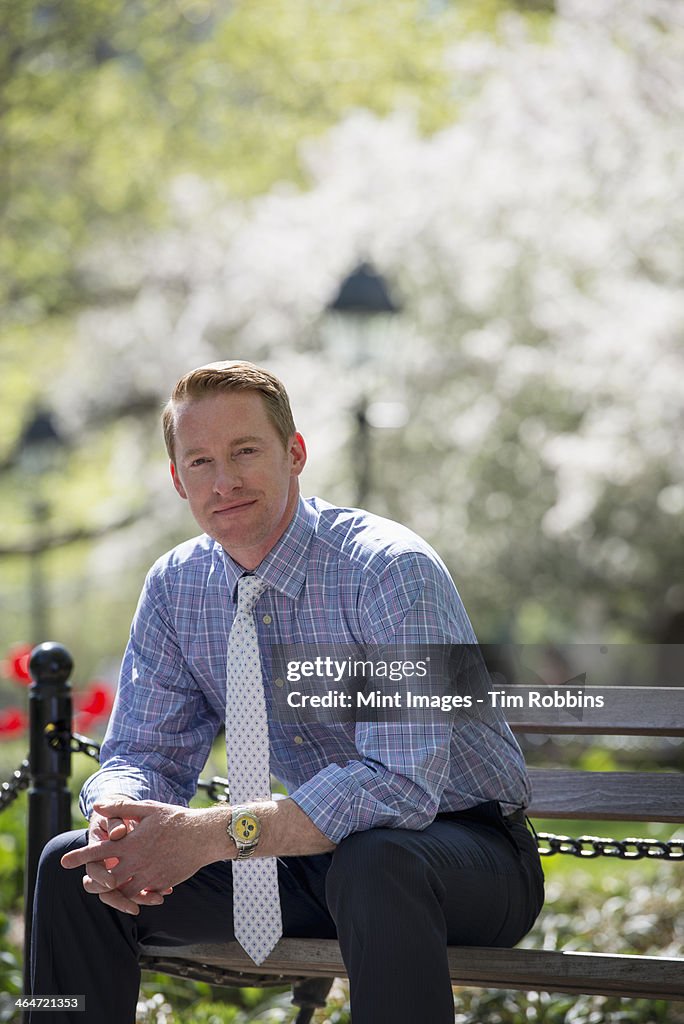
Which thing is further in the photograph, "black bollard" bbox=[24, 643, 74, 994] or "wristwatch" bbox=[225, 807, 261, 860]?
"black bollard" bbox=[24, 643, 74, 994]

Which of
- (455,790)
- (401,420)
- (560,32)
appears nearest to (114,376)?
(401,420)

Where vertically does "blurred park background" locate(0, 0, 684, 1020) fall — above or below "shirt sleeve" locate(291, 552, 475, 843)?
above

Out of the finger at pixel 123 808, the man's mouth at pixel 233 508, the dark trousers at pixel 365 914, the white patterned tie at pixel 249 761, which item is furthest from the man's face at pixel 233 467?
the dark trousers at pixel 365 914

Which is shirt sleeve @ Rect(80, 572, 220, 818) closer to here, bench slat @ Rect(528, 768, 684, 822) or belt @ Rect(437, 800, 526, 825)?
belt @ Rect(437, 800, 526, 825)

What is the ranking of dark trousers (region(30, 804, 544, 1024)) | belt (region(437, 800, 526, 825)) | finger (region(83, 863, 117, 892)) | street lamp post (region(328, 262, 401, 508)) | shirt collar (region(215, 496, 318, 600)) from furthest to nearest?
street lamp post (region(328, 262, 401, 508)) < shirt collar (region(215, 496, 318, 600)) < belt (region(437, 800, 526, 825)) < finger (region(83, 863, 117, 892)) < dark trousers (region(30, 804, 544, 1024))

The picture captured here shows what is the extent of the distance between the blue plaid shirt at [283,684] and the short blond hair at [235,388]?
0.22 meters

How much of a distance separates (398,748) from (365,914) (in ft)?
1.19

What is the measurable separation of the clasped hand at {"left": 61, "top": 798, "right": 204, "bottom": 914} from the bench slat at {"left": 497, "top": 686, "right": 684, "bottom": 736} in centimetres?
105

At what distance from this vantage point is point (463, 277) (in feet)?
44.8

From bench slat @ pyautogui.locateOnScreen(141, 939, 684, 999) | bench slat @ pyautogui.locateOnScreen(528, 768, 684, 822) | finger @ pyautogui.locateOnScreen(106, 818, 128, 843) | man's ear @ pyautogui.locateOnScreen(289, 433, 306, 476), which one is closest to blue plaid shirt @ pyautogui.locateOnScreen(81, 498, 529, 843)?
man's ear @ pyautogui.locateOnScreen(289, 433, 306, 476)

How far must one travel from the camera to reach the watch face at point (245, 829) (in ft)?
8.46

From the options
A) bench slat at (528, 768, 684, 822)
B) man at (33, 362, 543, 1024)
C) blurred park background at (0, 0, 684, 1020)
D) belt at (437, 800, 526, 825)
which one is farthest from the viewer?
blurred park background at (0, 0, 684, 1020)

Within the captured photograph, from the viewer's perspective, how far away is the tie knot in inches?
118

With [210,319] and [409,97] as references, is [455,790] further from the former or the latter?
[409,97]
